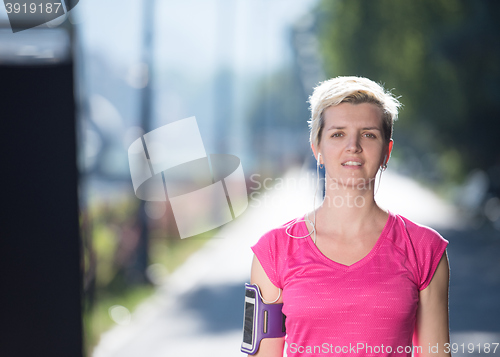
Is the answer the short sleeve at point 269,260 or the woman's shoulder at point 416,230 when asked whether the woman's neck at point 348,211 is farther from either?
the short sleeve at point 269,260

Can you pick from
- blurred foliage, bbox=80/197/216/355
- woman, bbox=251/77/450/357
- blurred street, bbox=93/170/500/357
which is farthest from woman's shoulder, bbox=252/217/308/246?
blurred foliage, bbox=80/197/216/355

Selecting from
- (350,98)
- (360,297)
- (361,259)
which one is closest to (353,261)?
(361,259)

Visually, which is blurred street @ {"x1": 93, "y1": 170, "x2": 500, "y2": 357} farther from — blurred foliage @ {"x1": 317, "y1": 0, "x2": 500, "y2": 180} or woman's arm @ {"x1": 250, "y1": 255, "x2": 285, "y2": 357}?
blurred foliage @ {"x1": 317, "y1": 0, "x2": 500, "y2": 180}

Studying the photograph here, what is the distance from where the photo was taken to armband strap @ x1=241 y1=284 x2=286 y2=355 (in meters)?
2.22

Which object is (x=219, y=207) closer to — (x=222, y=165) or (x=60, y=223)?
(x=222, y=165)

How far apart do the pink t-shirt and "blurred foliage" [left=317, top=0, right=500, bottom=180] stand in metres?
12.9

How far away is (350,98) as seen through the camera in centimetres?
217

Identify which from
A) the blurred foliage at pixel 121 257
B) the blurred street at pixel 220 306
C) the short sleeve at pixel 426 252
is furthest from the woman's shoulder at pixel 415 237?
the blurred foliage at pixel 121 257

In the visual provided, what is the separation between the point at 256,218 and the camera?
20.3 m

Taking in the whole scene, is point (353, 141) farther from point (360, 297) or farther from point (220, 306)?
point (220, 306)

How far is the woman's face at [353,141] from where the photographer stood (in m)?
2.17

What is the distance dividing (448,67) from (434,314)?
50.1 feet

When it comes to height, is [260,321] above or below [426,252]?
below

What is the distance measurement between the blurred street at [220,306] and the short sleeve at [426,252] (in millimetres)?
1503
